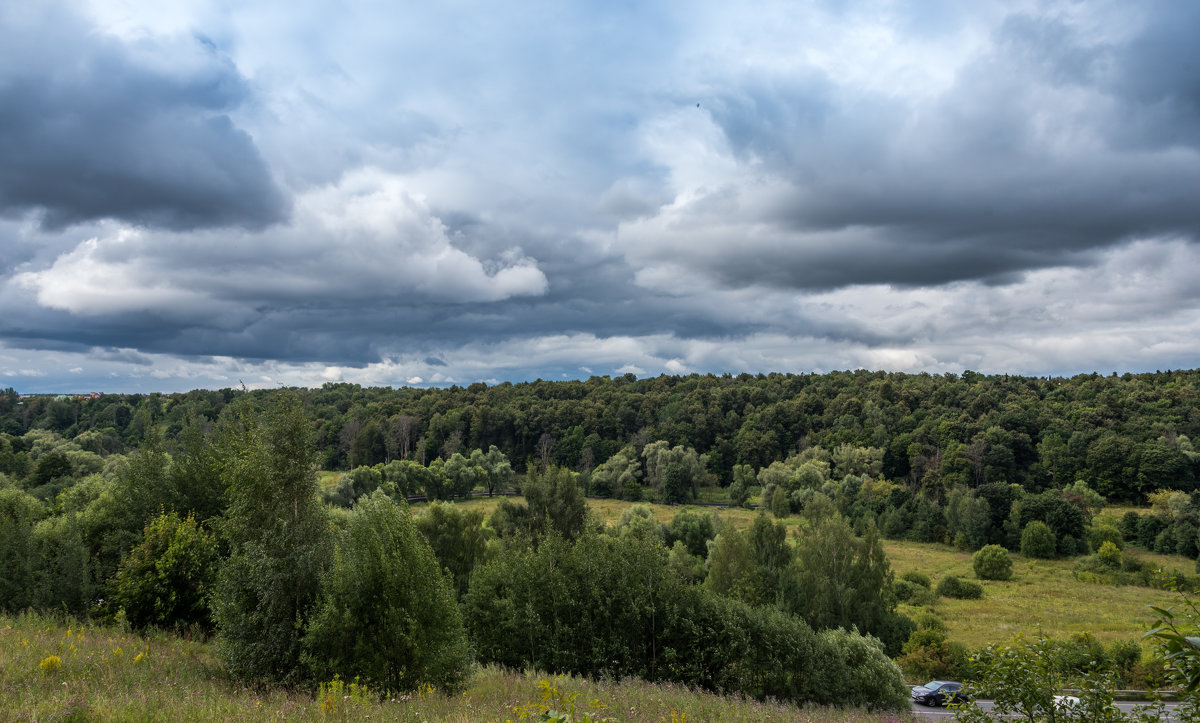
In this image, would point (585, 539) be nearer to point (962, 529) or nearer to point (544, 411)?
point (962, 529)

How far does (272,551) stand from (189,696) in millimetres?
6181

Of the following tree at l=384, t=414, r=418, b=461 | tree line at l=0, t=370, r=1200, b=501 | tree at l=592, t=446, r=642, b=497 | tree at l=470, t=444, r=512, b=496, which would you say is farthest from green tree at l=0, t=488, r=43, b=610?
tree at l=384, t=414, r=418, b=461

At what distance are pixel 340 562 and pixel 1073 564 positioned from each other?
90421 mm

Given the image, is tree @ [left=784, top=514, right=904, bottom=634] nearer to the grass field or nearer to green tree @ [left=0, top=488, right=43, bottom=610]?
the grass field

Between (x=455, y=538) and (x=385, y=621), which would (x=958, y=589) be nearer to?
(x=455, y=538)

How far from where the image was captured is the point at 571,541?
161 ft

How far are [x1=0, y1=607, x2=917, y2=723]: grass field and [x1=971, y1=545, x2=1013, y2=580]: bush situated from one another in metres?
64.0

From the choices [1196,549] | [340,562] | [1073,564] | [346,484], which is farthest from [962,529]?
[340,562]

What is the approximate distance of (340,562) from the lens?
15906mm

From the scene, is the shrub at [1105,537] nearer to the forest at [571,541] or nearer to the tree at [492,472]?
the forest at [571,541]

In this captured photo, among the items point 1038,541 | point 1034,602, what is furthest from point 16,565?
point 1038,541

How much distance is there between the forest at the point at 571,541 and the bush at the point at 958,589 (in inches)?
89.5

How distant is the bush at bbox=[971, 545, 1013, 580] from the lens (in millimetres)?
69000

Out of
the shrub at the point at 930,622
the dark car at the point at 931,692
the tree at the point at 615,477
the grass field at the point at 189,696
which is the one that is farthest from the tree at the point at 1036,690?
the tree at the point at 615,477
